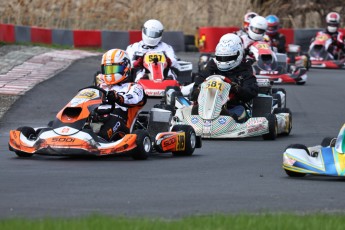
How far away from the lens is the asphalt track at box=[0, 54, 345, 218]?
7.65m

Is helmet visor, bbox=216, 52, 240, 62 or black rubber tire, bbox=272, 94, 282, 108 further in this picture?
black rubber tire, bbox=272, 94, 282, 108

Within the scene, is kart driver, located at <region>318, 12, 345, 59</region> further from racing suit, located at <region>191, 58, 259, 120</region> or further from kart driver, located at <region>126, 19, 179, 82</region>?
racing suit, located at <region>191, 58, 259, 120</region>

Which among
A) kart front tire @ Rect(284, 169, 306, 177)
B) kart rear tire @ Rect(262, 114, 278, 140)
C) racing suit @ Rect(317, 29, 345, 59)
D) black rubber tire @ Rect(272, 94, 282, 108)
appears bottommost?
racing suit @ Rect(317, 29, 345, 59)

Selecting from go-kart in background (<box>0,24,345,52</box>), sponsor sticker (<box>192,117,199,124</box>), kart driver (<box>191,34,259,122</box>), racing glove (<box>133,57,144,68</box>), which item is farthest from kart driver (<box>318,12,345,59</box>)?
sponsor sticker (<box>192,117,199,124</box>)

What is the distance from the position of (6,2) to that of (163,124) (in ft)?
66.8

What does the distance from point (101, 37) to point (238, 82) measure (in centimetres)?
1590

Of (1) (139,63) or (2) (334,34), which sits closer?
(1) (139,63)

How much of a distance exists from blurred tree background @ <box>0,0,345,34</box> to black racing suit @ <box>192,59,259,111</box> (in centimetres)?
1766

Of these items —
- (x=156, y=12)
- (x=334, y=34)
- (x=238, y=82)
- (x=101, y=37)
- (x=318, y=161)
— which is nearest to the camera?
(x=318, y=161)

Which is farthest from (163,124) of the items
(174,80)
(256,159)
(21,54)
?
(21,54)

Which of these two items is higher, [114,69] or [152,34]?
[114,69]

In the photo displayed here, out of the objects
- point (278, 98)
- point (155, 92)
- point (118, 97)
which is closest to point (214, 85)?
point (118, 97)

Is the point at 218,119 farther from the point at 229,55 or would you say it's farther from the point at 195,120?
the point at 229,55

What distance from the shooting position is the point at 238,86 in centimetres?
1402
